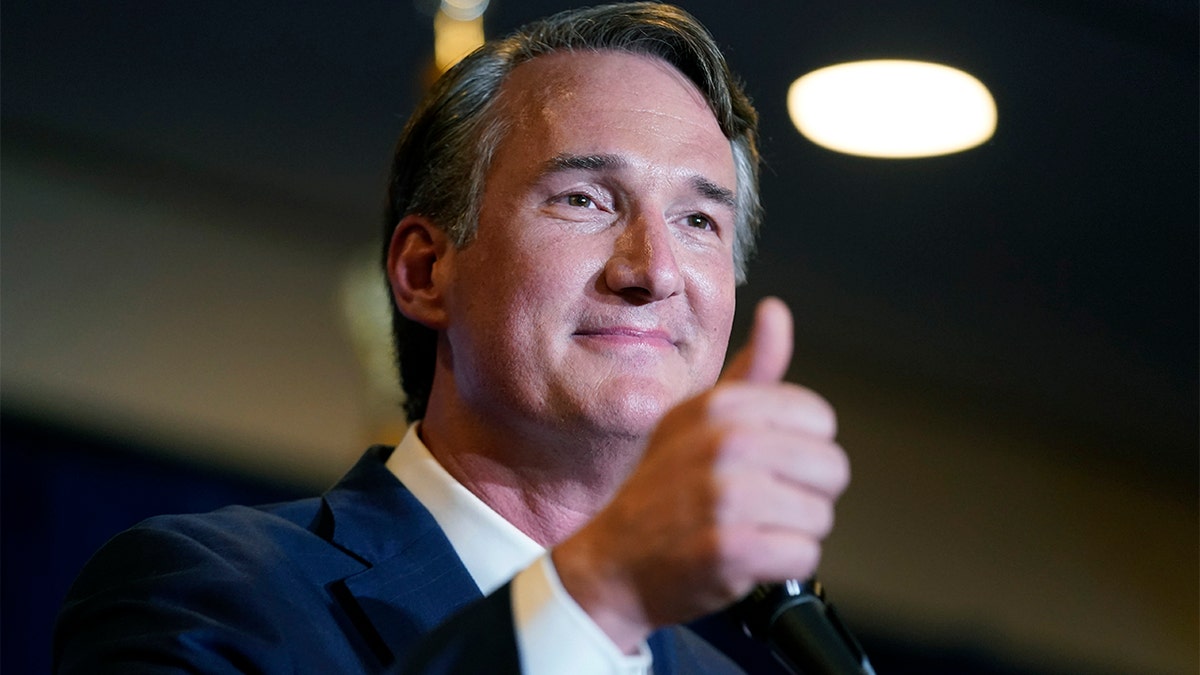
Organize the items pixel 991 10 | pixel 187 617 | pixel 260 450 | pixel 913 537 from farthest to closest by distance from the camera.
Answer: pixel 913 537 → pixel 260 450 → pixel 991 10 → pixel 187 617

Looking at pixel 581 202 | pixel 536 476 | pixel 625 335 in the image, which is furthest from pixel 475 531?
pixel 581 202

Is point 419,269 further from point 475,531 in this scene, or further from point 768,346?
point 768,346

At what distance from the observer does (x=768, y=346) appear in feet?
3.76

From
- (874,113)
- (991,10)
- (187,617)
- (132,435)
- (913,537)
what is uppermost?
(991,10)

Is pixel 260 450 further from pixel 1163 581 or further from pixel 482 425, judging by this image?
pixel 1163 581

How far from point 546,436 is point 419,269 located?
41 cm

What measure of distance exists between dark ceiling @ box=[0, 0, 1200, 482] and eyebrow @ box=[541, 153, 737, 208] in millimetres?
1968

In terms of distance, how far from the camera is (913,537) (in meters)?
7.32

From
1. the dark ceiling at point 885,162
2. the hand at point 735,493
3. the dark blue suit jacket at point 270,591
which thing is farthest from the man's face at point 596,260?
the dark ceiling at point 885,162

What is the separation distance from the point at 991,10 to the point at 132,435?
2.99m

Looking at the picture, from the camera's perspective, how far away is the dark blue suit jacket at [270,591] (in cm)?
156

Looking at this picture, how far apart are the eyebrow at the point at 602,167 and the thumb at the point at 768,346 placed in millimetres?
883

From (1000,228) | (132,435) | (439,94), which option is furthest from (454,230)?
(1000,228)

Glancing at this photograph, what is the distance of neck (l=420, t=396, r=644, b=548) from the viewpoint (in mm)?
1991
